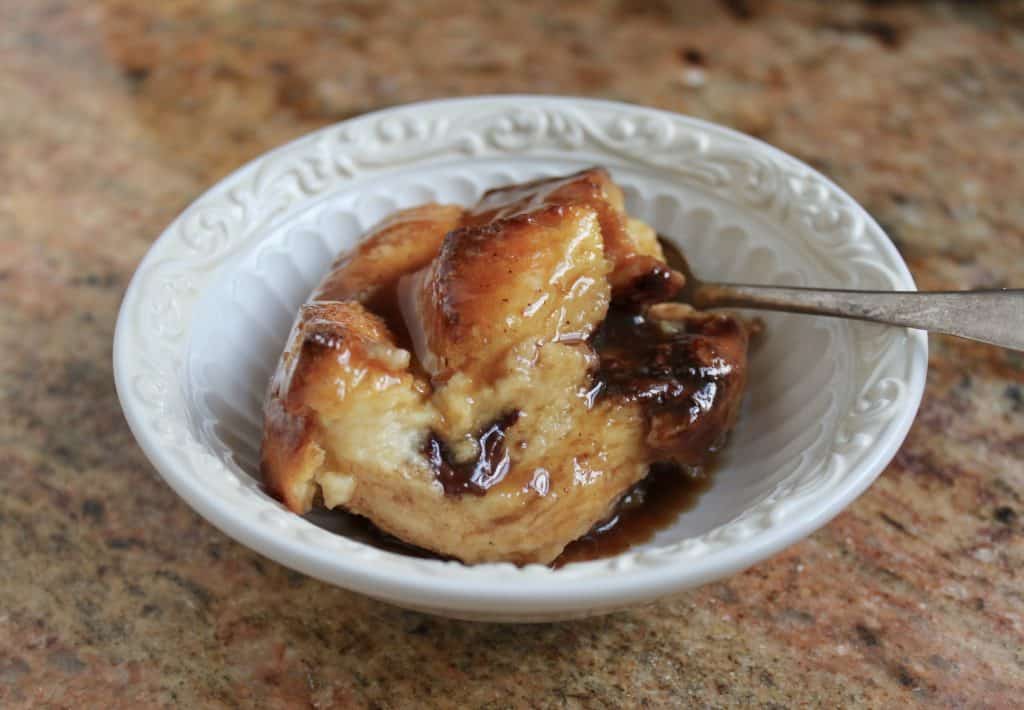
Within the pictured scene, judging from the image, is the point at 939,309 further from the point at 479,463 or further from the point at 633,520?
the point at 479,463

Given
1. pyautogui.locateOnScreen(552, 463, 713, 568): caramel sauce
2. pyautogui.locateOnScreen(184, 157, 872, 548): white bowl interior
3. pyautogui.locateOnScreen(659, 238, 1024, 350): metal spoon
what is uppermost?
pyautogui.locateOnScreen(659, 238, 1024, 350): metal spoon

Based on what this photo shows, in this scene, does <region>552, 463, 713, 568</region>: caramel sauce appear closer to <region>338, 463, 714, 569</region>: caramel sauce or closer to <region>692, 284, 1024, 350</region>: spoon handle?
<region>338, 463, 714, 569</region>: caramel sauce

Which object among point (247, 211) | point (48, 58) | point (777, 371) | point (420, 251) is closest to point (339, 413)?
point (420, 251)

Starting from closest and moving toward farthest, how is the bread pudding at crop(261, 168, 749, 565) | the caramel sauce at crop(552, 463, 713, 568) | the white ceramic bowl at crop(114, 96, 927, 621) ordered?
the white ceramic bowl at crop(114, 96, 927, 621), the bread pudding at crop(261, 168, 749, 565), the caramel sauce at crop(552, 463, 713, 568)

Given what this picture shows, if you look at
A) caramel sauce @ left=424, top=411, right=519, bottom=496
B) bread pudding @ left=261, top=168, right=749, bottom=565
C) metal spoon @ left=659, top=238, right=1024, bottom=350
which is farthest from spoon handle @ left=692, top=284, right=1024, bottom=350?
caramel sauce @ left=424, top=411, right=519, bottom=496

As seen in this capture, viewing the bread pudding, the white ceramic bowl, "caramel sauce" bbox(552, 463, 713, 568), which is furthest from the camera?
"caramel sauce" bbox(552, 463, 713, 568)

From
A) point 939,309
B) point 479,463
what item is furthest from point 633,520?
point 939,309

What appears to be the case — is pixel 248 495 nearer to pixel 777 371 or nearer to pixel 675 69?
pixel 777 371

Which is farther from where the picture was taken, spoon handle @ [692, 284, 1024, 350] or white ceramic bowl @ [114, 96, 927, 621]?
spoon handle @ [692, 284, 1024, 350]
